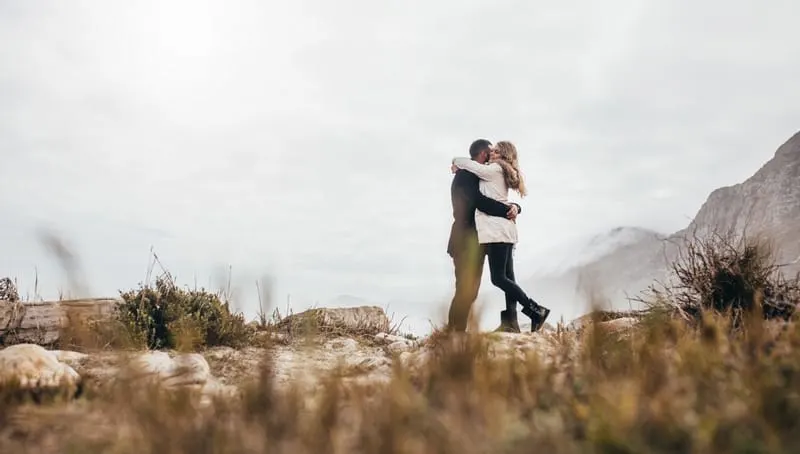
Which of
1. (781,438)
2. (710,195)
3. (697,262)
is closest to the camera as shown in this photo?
(781,438)

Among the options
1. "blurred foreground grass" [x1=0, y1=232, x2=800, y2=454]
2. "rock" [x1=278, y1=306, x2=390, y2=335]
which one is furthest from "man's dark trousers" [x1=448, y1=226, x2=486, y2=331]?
"blurred foreground grass" [x1=0, y1=232, x2=800, y2=454]

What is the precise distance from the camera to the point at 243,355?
8391mm

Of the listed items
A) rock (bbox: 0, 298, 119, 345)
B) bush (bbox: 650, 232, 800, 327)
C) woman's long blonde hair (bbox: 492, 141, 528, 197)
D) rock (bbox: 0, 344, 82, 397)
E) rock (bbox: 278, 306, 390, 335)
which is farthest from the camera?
rock (bbox: 278, 306, 390, 335)

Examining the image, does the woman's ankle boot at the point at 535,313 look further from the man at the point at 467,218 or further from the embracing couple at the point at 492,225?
the man at the point at 467,218

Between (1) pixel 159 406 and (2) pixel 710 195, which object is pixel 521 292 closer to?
(1) pixel 159 406

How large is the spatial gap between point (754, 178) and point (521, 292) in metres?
95.5

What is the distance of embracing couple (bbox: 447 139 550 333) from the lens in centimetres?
820

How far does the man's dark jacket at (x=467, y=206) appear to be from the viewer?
8219 millimetres

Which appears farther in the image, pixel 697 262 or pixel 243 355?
pixel 243 355

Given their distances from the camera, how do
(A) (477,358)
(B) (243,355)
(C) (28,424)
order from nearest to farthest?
1. (C) (28,424)
2. (A) (477,358)
3. (B) (243,355)

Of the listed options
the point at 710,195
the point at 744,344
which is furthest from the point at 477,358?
the point at 710,195

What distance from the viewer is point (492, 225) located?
8188 millimetres

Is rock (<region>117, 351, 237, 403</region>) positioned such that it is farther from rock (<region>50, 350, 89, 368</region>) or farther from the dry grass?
rock (<region>50, 350, 89, 368</region>)

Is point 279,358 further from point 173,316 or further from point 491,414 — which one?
point 491,414
